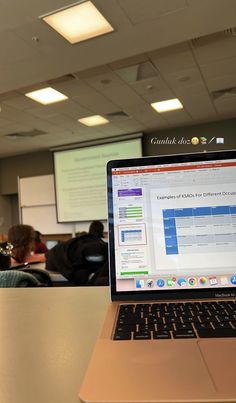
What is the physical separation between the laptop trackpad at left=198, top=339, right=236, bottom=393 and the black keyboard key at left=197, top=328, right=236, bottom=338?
2 centimetres

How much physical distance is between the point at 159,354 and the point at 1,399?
199 millimetres

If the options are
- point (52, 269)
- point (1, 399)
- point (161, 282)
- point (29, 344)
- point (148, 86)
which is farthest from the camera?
point (148, 86)

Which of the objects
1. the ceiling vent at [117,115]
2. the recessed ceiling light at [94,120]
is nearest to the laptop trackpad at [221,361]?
the ceiling vent at [117,115]

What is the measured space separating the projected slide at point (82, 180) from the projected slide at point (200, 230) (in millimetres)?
6863

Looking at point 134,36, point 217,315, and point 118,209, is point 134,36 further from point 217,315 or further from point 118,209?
point 217,315

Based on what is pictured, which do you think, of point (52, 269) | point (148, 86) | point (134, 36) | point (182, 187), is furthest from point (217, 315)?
point (148, 86)

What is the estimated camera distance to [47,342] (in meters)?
0.57

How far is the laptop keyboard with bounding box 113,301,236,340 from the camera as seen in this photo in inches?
20.8

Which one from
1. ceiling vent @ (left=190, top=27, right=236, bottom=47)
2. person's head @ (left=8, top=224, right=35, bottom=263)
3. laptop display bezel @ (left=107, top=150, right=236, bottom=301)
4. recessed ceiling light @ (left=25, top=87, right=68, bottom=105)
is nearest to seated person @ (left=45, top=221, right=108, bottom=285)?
person's head @ (left=8, top=224, right=35, bottom=263)

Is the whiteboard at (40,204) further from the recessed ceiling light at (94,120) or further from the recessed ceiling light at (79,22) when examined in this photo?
the recessed ceiling light at (79,22)

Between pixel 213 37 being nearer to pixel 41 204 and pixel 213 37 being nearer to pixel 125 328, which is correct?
pixel 125 328

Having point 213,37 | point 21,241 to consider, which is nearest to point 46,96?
point 213,37

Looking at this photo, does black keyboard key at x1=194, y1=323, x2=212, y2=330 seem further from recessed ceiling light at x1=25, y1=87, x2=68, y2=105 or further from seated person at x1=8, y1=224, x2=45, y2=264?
recessed ceiling light at x1=25, y1=87, x2=68, y2=105

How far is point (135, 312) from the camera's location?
653mm
